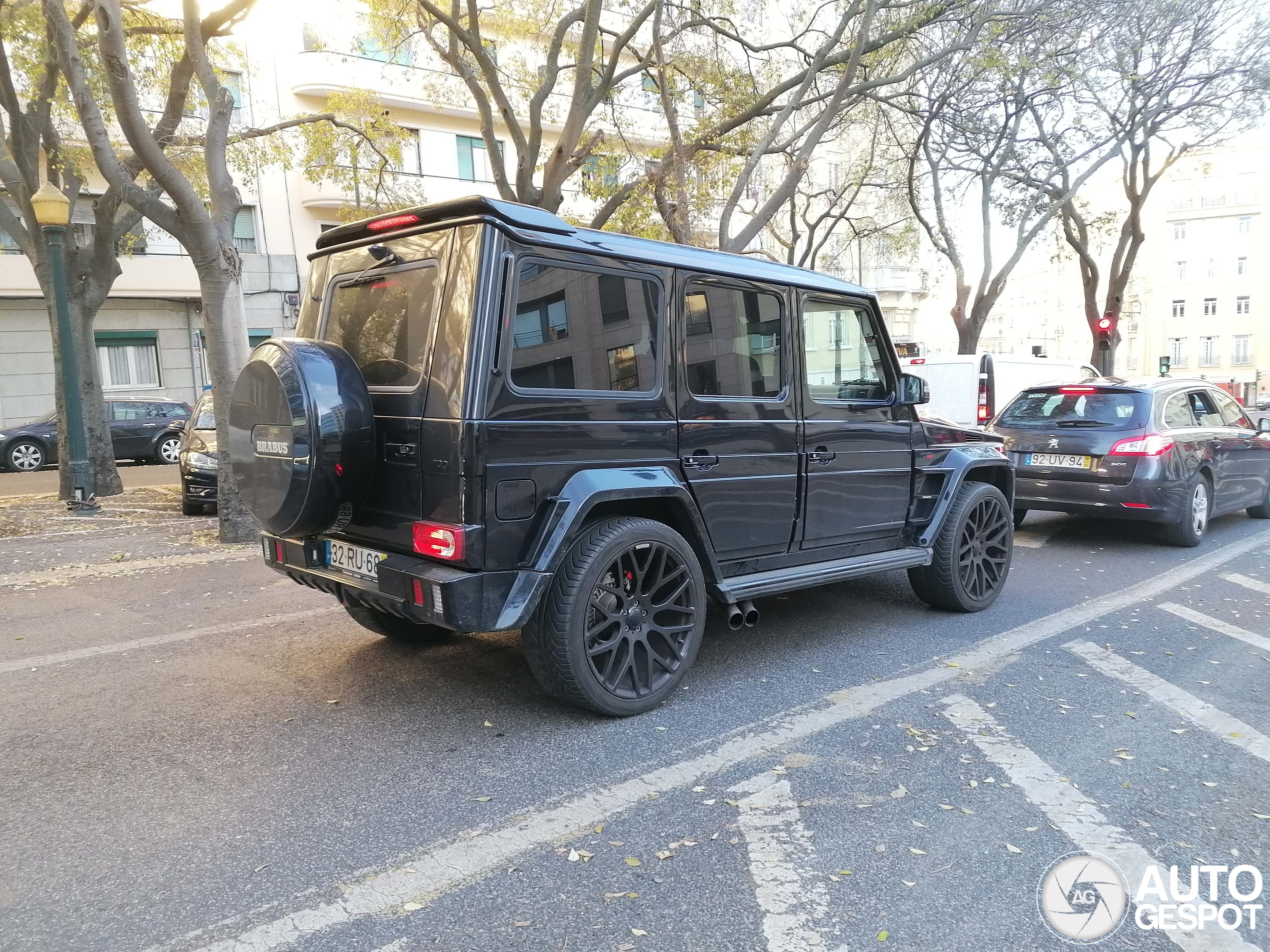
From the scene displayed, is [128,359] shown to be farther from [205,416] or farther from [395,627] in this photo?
[395,627]

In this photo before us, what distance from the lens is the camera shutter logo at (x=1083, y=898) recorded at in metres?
2.48

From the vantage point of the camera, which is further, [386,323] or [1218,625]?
[1218,625]

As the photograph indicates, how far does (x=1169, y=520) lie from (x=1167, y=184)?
215 ft

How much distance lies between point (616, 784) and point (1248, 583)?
19.4ft

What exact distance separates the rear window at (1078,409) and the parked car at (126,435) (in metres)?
14.5

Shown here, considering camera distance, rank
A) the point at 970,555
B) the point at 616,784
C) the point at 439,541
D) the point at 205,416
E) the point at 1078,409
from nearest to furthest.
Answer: the point at 616,784, the point at 439,541, the point at 970,555, the point at 1078,409, the point at 205,416

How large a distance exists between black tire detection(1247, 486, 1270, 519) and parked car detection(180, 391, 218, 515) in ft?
38.7

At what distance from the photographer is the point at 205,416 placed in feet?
35.3

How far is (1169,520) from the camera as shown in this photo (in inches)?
309

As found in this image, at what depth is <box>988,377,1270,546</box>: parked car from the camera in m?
7.78

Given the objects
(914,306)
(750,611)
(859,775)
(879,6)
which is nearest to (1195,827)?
(859,775)

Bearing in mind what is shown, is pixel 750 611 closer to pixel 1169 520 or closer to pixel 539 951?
pixel 539 951

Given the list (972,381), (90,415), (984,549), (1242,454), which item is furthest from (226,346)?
(1242,454)

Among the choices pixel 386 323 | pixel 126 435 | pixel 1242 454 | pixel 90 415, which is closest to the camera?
pixel 386 323
